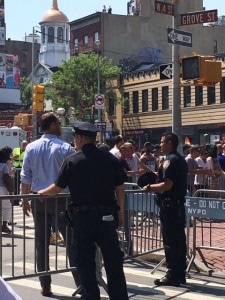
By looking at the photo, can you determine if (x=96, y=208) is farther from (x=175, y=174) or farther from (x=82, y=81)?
(x=82, y=81)

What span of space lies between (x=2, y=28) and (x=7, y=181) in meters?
72.5

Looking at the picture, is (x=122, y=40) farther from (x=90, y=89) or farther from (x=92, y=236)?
(x=92, y=236)

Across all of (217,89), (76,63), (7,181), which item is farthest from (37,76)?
(7,181)

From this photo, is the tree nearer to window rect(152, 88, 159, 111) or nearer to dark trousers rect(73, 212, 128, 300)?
window rect(152, 88, 159, 111)

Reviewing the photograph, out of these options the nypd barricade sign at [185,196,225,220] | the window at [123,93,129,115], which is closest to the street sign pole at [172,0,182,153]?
the nypd barricade sign at [185,196,225,220]

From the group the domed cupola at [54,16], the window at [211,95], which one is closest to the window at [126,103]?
the window at [211,95]

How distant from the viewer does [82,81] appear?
191ft

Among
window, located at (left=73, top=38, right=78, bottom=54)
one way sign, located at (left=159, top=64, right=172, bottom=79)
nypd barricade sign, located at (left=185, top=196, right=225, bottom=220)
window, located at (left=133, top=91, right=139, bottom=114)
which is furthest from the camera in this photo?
window, located at (left=73, top=38, right=78, bottom=54)

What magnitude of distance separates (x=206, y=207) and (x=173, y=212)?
766mm

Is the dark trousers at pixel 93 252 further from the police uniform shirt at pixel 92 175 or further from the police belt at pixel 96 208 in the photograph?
the police uniform shirt at pixel 92 175

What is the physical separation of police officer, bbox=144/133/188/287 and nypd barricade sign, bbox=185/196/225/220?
0.61 m

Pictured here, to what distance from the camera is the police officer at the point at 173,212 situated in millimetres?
7598

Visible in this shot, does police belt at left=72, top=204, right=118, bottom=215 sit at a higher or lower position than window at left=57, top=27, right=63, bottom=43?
lower

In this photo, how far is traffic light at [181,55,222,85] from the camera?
14.4 m
